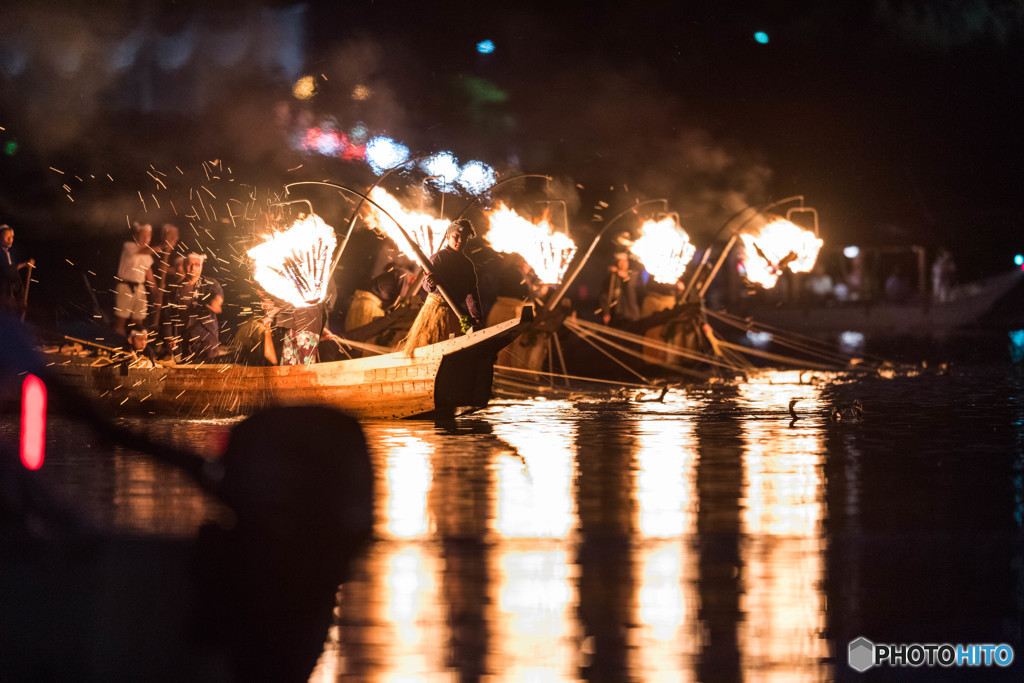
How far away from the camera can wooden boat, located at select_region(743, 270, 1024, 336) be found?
154ft

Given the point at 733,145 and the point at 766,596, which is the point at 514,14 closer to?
the point at 733,145

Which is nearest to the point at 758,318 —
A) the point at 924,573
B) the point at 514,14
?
the point at 514,14

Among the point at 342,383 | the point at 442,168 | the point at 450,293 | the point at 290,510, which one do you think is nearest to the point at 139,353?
the point at 342,383

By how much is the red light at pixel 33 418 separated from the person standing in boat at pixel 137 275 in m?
13.8

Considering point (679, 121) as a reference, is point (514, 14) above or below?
above

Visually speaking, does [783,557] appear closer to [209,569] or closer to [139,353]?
[209,569]

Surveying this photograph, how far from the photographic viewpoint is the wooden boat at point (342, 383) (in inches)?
597

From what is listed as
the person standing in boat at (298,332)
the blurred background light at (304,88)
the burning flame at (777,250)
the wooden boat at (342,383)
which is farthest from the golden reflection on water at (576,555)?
the blurred background light at (304,88)

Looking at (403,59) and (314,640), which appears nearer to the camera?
(314,640)

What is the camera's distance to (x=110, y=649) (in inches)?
226

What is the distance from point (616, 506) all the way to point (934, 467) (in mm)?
3108

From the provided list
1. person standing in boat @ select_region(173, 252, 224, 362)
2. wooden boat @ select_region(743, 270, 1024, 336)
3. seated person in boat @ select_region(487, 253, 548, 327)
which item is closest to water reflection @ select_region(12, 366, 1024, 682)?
person standing in boat @ select_region(173, 252, 224, 362)

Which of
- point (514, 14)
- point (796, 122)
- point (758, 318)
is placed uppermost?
point (514, 14)

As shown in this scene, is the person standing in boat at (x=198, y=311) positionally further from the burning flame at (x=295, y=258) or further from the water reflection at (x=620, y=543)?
the water reflection at (x=620, y=543)
